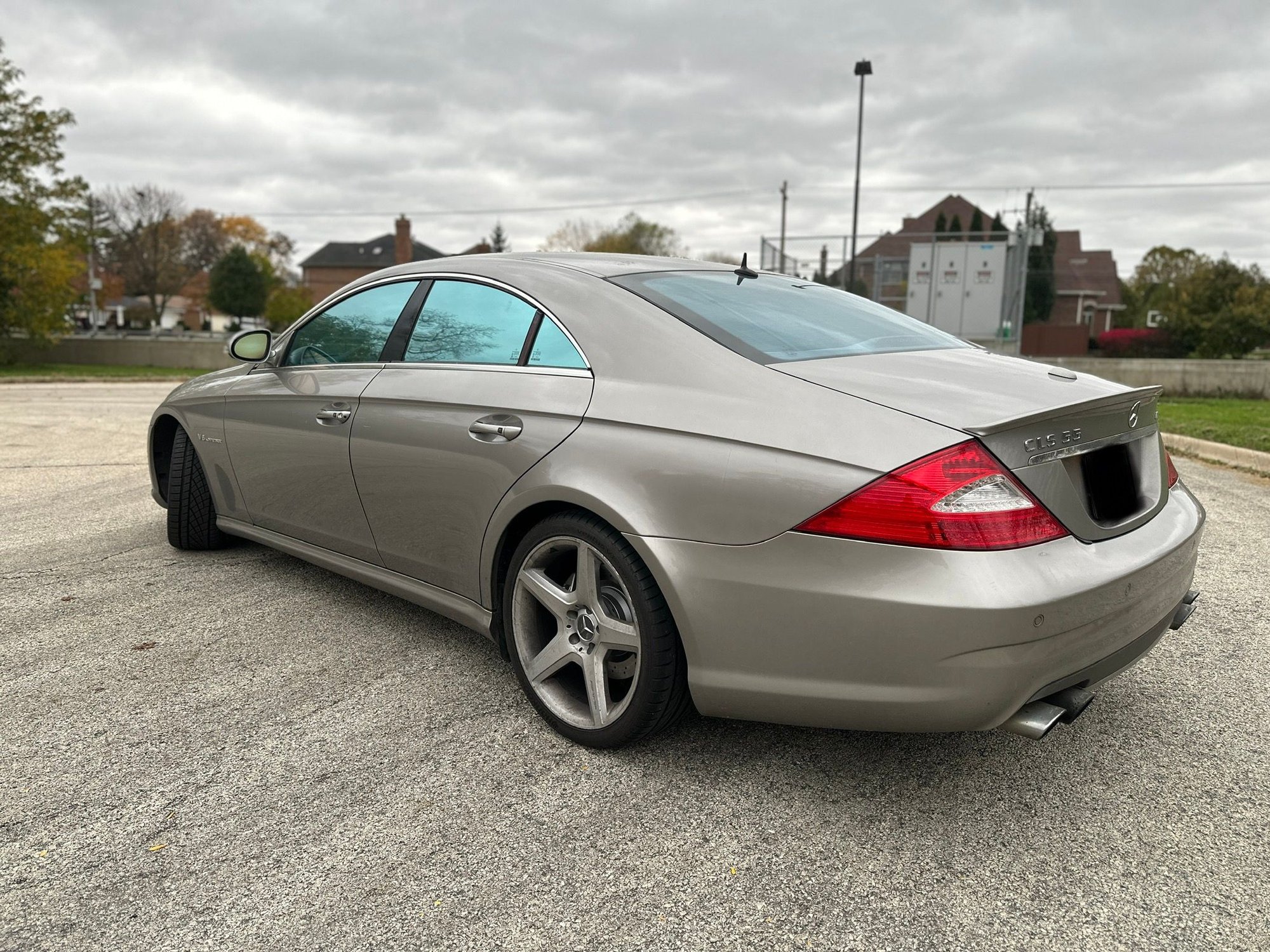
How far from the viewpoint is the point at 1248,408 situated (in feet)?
49.3

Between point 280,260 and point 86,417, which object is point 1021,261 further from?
point 280,260

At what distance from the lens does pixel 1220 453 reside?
8953 mm

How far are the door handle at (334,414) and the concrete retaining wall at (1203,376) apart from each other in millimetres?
17613

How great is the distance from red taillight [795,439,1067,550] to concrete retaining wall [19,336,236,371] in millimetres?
29959

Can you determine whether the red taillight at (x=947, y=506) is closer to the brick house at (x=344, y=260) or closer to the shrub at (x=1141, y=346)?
the shrub at (x=1141, y=346)

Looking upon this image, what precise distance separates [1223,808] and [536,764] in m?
1.79

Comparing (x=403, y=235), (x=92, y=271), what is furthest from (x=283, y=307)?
(x=403, y=235)

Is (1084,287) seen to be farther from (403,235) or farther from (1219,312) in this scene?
(403,235)

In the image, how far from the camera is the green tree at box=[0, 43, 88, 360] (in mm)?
27953

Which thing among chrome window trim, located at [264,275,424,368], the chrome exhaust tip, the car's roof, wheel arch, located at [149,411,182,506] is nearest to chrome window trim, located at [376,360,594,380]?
chrome window trim, located at [264,275,424,368]

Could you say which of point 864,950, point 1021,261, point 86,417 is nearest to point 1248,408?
point 1021,261

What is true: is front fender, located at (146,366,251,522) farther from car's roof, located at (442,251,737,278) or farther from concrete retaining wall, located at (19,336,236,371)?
concrete retaining wall, located at (19,336,236,371)

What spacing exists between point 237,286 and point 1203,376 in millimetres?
66416

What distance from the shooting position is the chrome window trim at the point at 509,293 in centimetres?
280
